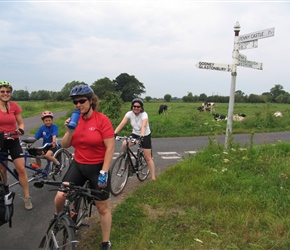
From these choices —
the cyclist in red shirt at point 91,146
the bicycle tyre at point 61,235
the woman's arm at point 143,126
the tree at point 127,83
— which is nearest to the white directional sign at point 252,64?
the woman's arm at point 143,126

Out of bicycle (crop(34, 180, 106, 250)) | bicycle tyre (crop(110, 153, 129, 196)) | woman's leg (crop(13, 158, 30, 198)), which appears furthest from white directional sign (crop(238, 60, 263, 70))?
woman's leg (crop(13, 158, 30, 198))

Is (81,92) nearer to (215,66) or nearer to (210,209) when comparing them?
(210,209)

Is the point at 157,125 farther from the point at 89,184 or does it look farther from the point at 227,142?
the point at 89,184

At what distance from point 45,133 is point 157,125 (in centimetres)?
890

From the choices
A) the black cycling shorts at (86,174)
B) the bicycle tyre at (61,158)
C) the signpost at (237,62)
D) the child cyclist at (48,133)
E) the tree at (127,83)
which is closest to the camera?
the black cycling shorts at (86,174)

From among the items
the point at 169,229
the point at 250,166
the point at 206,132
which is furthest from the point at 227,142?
the point at 206,132

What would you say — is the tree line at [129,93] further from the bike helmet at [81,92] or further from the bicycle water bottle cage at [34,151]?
the bike helmet at [81,92]

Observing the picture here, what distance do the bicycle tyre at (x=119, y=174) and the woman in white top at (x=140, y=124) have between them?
51cm

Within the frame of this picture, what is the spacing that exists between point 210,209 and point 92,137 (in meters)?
2.42

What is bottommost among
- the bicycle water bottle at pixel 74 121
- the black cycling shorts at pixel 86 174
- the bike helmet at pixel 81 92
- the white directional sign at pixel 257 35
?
the black cycling shorts at pixel 86 174

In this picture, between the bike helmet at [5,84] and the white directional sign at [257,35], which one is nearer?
the bike helmet at [5,84]

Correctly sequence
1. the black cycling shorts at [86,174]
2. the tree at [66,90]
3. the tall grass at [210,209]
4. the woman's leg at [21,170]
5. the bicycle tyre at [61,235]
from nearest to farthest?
the bicycle tyre at [61,235], the black cycling shorts at [86,174], the tall grass at [210,209], the woman's leg at [21,170], the tree at [66,90]

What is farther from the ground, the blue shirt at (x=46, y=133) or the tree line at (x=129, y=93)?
the tree line at (x=129, y=93)

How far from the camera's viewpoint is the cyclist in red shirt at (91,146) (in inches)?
117
